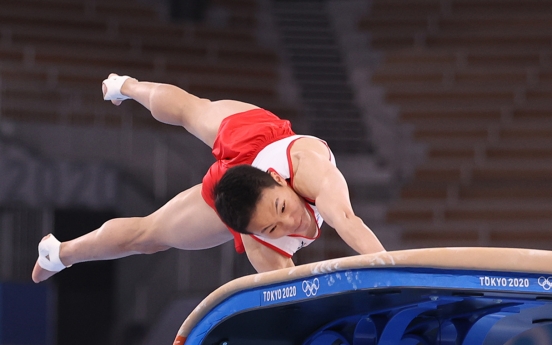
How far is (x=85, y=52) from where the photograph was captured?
25.0ft

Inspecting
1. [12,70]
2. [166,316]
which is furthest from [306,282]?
[12,70]

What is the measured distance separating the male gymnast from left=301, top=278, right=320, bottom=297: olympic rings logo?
11.0 inches

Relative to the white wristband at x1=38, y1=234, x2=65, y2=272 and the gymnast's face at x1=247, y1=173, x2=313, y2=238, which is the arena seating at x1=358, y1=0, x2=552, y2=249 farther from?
the gymnast's face at x1=247, y1=173, x2=313, y2=238

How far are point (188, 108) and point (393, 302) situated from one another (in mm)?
1461

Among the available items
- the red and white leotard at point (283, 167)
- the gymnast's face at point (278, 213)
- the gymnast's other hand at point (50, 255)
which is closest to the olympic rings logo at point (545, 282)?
the gymnast's face at point (278, 213)

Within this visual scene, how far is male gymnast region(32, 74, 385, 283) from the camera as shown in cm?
204

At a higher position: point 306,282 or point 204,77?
point 204,77

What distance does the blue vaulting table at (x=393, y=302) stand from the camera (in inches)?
52.9

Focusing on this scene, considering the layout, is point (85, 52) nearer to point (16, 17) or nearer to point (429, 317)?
point (16, 17)

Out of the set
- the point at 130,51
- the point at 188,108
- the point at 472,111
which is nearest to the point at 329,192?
the point at 188,108

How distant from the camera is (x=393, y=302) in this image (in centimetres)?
172

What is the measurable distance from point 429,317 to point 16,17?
283 inches

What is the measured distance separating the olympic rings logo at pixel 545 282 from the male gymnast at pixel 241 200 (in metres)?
0.59

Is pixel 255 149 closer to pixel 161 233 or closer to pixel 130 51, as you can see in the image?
pixel 161 233
